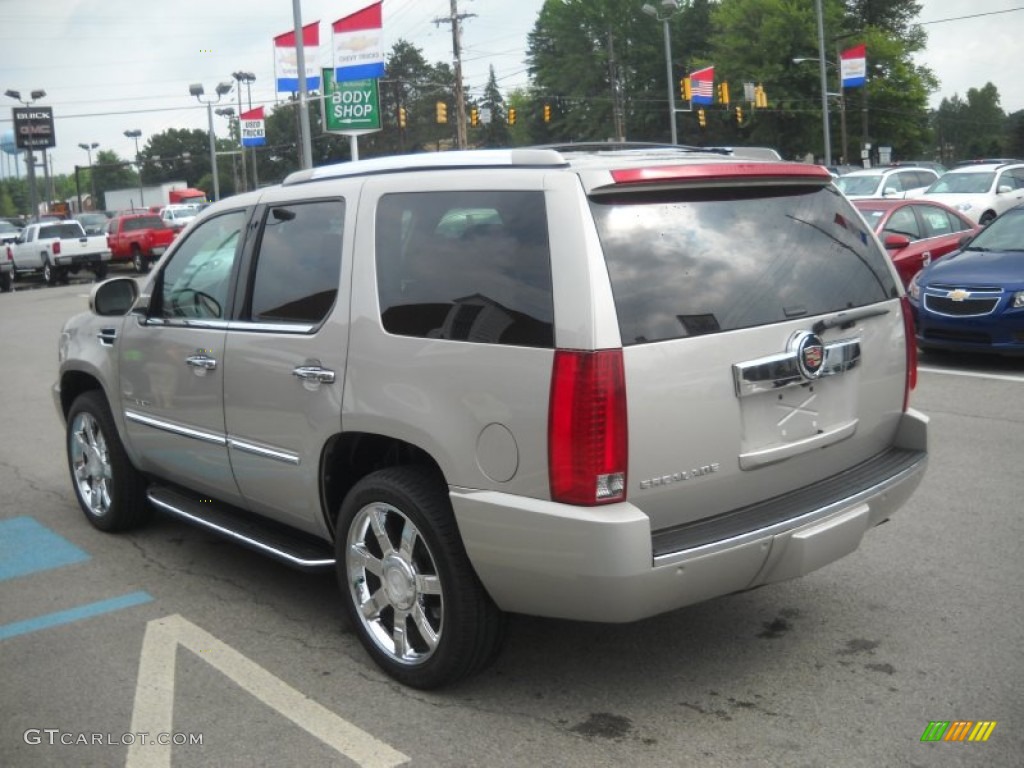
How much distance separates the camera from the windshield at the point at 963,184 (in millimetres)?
21562

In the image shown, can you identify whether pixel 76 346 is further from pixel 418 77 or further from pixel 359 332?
pixel 418 77

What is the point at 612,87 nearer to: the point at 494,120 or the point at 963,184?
the point at 494,120

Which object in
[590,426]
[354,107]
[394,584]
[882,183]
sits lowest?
[394,584]

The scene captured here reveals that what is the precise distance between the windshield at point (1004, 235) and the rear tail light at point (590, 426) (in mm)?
8969

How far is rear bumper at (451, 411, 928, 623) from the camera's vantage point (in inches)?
129

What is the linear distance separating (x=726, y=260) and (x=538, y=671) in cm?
166

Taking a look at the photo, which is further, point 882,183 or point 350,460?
point 882,183

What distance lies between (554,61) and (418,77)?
1158cm

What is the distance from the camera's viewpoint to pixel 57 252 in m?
31.9

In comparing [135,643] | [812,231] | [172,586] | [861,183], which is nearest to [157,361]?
[172,586]

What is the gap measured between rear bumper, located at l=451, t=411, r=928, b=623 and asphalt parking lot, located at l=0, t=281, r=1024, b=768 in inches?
17.7

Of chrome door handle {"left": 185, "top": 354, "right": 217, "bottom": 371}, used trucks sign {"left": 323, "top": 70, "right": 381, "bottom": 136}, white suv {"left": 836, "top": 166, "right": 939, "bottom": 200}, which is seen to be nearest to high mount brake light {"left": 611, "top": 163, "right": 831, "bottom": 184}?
chrome door handle {"left": 185, "top": 354, "right": 217, "bottom": 371}

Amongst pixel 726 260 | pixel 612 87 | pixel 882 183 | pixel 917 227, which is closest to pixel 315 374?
pixel 726 260

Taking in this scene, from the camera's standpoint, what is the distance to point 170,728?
3.68 m
